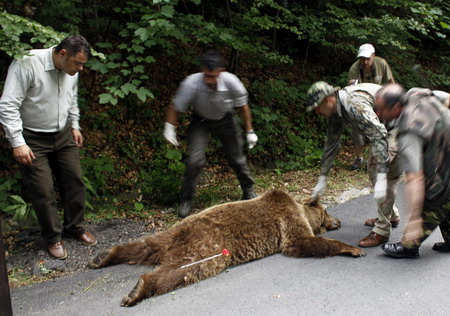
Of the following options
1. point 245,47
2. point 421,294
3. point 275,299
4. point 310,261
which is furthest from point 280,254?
point 245,47

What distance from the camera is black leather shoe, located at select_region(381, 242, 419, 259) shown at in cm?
413

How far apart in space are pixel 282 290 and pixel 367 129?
5.99 feet

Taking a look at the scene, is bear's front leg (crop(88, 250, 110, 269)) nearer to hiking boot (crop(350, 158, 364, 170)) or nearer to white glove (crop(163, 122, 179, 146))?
white glove (crop(163, 122, 179, 146))

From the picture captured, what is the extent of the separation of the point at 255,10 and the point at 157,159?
358 cm

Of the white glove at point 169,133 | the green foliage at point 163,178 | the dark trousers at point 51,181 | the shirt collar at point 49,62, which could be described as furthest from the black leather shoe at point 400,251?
the shirt collar at point 49,62

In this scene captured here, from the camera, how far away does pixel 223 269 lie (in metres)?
4.23

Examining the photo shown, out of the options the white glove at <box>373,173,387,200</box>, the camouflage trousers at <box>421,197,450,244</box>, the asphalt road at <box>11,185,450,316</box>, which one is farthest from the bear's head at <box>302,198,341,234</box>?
the camouflage trousers at <box>421,197,450,244</box>

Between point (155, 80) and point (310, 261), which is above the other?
point (155, 80)

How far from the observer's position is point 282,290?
12.2 ft

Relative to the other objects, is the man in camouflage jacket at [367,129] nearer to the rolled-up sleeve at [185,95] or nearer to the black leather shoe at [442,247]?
the black leather shoe at [442,247]

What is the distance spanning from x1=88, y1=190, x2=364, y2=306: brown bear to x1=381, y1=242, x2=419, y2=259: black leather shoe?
11.4 inches

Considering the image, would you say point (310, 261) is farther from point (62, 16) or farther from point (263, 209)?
point (62, 16)

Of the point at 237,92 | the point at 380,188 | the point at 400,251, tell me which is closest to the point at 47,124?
the point at 237,92

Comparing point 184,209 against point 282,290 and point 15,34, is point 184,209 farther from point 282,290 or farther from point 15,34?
point 15,34
